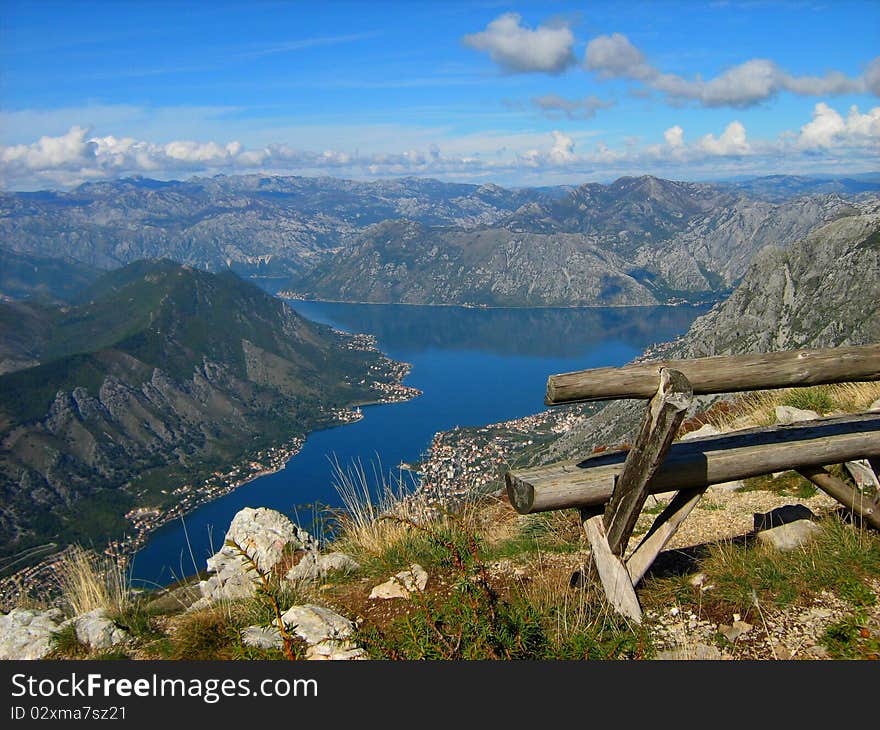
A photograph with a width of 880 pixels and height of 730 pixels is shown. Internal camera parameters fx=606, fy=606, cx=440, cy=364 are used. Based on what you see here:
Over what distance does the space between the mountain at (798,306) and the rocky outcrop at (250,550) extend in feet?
296

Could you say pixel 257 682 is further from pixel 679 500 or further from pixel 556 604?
pixel 679 500

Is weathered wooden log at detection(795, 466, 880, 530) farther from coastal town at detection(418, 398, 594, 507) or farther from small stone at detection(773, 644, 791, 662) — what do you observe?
coastal town at detection(418, 398, 594, 507)

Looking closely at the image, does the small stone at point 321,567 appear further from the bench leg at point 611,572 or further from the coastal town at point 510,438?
the coastal town at point 510,438

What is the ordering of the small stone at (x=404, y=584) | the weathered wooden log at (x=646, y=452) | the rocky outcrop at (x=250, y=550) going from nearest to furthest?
the weathered wooden log at (x=646, y=452) → the small stone at (x=404, y=584) → the rocky outcrop at (x=250, y=550)

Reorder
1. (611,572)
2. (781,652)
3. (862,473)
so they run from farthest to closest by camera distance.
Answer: (862,473), (611,572), (781,652)

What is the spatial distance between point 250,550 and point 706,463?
690cm

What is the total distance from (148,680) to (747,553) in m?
5.65

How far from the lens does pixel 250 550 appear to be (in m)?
9.45

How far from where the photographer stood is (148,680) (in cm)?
434

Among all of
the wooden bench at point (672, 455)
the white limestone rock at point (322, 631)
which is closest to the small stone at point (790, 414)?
the wooden bench at point (672, 455)

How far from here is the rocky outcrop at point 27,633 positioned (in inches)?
261

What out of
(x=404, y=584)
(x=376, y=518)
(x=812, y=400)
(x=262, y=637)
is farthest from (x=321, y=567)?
(x=812, y=400)

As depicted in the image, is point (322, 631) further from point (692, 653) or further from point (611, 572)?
point (692, 653)

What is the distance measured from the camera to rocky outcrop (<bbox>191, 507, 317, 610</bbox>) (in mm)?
7188
